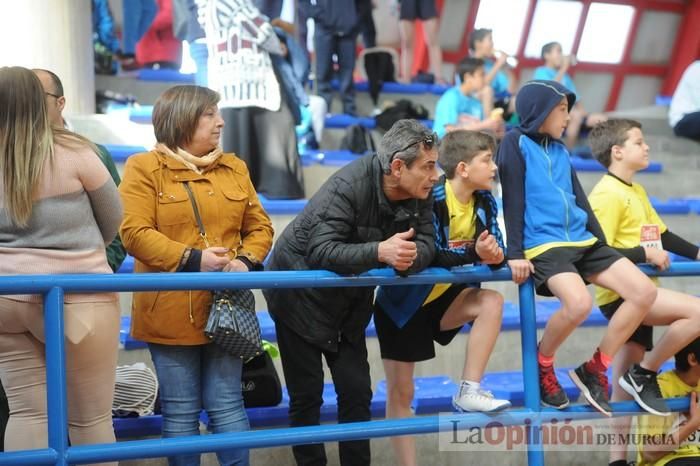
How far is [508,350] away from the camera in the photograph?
14.7 feet

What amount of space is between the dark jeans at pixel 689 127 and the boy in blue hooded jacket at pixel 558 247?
5201 millimetres

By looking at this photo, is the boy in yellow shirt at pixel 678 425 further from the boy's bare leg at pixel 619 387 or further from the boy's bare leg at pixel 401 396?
the boy's bare leg at pixel 401 396

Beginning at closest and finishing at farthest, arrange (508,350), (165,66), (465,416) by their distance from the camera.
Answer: (465,416)
(508,350)
(165,66)

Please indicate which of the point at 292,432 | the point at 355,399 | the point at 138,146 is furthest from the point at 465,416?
the point at 138,146

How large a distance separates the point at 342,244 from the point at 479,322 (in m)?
0.63

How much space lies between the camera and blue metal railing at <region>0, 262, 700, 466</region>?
241 centimetres

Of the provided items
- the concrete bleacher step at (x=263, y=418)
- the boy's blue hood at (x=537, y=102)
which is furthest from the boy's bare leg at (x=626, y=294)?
the concrete bleacher step at (x=263, y=418)

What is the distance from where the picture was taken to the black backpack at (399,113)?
715 cm

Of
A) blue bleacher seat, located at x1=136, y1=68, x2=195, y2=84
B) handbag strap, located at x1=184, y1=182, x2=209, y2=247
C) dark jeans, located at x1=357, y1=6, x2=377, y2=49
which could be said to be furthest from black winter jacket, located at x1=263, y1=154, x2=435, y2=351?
dark jeans, located at x1=357, y1=6, x2=377, y2=49

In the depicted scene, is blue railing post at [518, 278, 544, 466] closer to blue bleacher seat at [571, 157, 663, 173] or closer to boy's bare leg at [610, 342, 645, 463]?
boy's bare leg at [610, 342, 645, 463]

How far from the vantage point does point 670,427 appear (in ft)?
11.3

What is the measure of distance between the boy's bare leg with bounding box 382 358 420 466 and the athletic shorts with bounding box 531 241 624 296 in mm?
537

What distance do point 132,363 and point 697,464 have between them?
219 centimetres

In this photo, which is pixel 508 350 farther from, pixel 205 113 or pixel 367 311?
pixel 205 113
